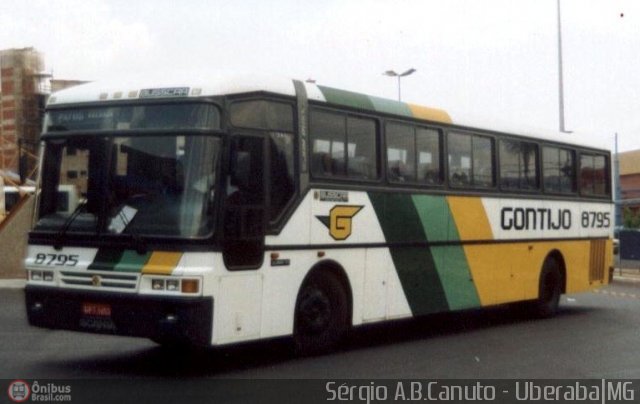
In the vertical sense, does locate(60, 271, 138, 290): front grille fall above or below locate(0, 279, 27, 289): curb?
above

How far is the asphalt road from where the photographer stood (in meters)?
11.8

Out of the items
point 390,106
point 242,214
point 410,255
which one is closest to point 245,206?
point 242,214

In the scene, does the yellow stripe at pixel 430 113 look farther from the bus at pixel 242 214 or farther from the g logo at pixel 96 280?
the g logo at pixel 96 280

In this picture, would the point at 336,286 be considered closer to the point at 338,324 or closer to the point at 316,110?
the point at 338,324

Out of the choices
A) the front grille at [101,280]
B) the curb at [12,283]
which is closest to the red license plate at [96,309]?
the front grille at [101,280]

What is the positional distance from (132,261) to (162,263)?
35 centimetres

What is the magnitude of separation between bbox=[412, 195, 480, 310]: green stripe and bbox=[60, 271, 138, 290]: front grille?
486cm

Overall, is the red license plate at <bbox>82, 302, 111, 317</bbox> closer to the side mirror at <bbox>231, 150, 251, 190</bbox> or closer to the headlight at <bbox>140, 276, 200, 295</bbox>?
the headlight at <bbox>140, 276, 200, 295</bbox>

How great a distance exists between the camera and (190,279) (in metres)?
11.1

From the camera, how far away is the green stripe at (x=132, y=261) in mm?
11305

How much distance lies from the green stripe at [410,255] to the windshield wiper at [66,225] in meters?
3.75

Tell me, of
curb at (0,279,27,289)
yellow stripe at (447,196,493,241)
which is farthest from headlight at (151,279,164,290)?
curb at (0,279,27,289)

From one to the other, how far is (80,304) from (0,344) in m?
2.95

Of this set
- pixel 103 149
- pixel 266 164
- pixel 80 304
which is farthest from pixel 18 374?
pixel 266 164
